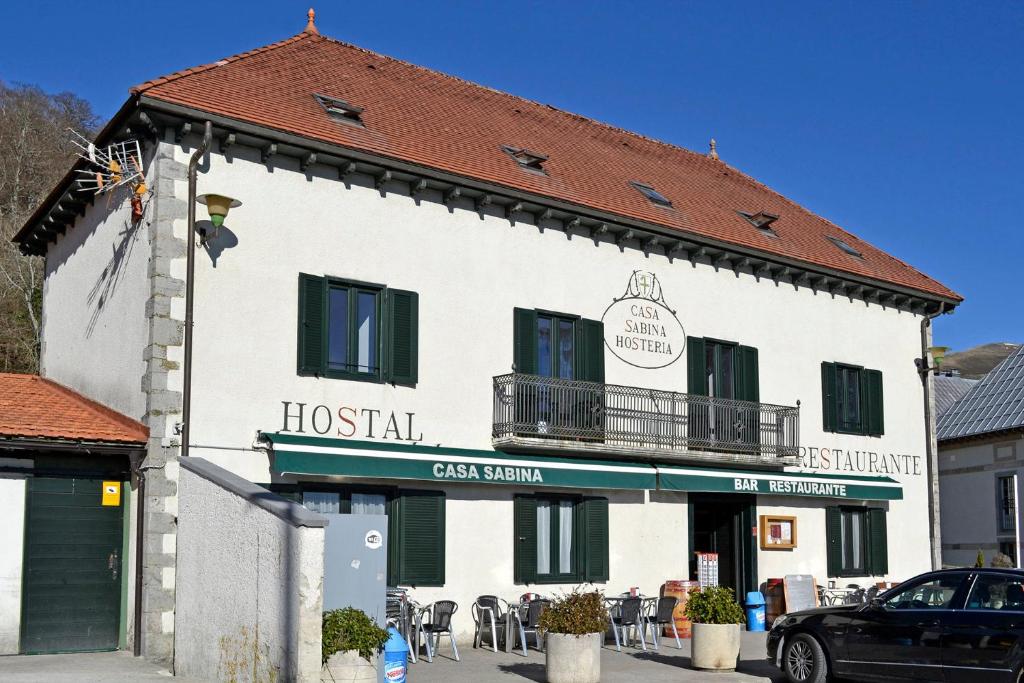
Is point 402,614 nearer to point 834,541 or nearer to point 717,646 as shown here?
point 717,646

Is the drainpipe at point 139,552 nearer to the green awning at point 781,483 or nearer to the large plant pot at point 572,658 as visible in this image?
the large plant pot at point 572,658

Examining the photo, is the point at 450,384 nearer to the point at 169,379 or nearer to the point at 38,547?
the point at 169,379

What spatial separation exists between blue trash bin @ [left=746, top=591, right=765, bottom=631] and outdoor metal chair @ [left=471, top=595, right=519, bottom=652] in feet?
17.1

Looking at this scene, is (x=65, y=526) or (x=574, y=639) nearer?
(x=574, y=639)

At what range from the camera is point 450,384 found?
17656mm

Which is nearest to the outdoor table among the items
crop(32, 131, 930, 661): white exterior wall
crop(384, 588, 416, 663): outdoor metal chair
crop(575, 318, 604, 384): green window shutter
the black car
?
crop(32, 131, 930, 661): white exterior wall

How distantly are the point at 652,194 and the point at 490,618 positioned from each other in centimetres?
889

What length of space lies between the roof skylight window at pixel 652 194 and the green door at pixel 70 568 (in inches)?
437

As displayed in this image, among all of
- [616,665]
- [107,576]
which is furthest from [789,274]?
[107,576]

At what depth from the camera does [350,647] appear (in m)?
11.0

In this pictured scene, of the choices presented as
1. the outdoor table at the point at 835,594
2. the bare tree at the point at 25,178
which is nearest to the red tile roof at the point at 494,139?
the outdoor table at the point at 835,594

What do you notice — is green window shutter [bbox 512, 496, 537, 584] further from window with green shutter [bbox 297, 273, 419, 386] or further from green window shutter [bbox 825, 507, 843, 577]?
green window shutter [bbox 825, 507, 843, 577]

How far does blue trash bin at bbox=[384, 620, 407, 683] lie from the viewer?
11.7 metres

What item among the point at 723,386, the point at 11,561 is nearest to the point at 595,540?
the point at 723,386
